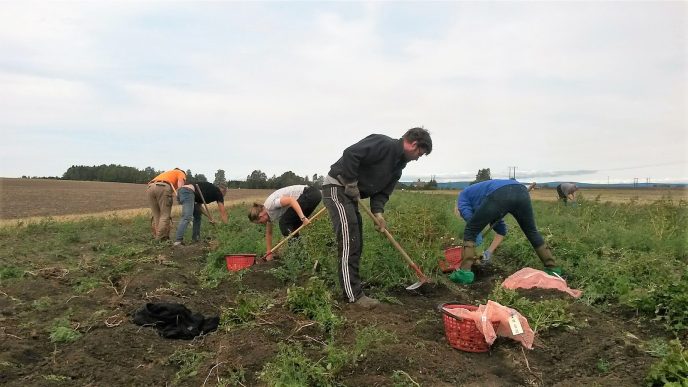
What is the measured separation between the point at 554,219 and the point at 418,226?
747 cm

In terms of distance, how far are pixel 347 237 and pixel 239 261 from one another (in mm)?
2429

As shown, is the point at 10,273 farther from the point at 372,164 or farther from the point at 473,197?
the point at 473,197

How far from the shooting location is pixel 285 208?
23.1 ft

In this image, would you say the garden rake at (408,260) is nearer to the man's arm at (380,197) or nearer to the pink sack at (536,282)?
the man's arm at (380,197)

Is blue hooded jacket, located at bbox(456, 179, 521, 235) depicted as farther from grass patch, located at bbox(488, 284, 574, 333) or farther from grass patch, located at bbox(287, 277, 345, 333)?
grass patch, located at bbox(287, 277, 345, 333)

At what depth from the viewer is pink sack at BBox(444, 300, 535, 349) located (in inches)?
141

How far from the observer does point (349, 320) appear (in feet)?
14.0

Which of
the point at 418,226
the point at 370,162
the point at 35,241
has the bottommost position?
the point at 35,241

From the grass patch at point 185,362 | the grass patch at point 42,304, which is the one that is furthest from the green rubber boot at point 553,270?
the grass patch at point 42,304

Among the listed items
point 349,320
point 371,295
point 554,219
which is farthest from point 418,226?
point 554,219

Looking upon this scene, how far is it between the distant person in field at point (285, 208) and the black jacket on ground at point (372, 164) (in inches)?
56.2

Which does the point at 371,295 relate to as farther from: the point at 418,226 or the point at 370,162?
the point at 370,162

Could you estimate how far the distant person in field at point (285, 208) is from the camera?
22.5 feet

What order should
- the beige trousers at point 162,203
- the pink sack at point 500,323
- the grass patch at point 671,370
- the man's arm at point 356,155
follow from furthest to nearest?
the beige trousers at point 162,203 → the man's arm at point 356,155 → the pink sack at point 500,323 → the grass patch at point 671,370
